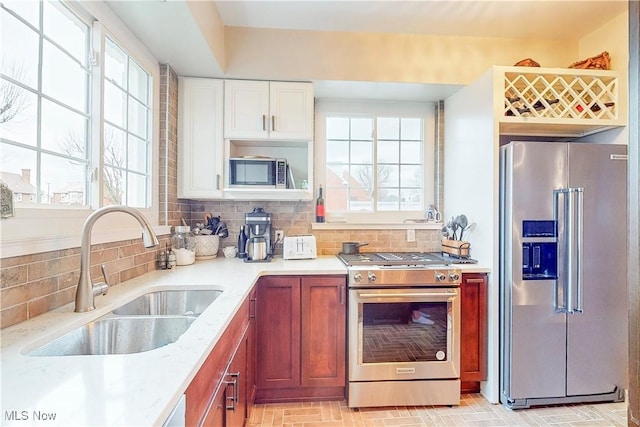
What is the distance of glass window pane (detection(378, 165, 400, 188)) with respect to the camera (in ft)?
9.61

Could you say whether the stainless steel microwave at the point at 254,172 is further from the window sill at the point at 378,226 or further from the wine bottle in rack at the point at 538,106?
the wine bottle in rack at the point at 538,106

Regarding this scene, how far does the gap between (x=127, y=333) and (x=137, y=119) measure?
4.68ft

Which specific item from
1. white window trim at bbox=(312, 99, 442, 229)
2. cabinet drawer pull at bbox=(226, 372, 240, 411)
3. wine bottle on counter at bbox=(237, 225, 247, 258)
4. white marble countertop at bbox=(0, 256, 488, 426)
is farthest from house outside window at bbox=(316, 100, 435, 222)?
white marble countertop at bbox=(0, 256, 488, 426)

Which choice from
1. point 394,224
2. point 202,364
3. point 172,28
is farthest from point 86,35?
point 394,224

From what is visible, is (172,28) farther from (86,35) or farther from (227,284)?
(227,284)

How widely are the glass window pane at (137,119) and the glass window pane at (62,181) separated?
57 cm

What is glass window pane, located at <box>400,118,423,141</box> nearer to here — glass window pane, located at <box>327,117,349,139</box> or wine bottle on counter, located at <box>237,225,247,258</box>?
glass window pane, located at <box>327,117,349,139</box>

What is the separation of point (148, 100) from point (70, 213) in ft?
3.60

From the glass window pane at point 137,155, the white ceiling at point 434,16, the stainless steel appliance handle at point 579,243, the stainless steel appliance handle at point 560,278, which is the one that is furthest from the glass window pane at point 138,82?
the stainless steel appliance handle at point 579,243

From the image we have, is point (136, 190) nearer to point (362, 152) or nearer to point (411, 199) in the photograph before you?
point (362, 152)

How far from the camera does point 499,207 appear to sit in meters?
2.13

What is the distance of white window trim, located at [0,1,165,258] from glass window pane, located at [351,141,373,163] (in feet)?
5.30

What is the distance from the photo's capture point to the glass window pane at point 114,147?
5.58 feet

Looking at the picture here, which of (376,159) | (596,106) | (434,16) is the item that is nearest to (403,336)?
(376,159)
